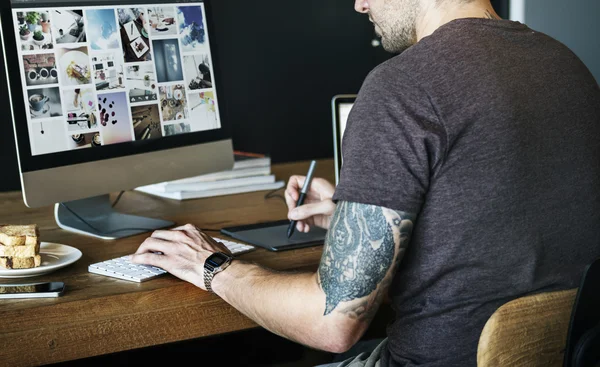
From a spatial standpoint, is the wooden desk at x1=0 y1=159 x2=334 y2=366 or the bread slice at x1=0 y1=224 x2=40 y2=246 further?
the bread slice at x1=0 y1=224 x2=40 y2=246

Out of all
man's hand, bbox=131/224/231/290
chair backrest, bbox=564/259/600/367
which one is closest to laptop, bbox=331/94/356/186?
man's hand, bbox=131/224/231/290

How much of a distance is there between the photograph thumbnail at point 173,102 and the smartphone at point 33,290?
57 cm

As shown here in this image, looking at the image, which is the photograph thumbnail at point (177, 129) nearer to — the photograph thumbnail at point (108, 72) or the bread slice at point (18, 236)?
the photograph thumbnail at point (108, 72)

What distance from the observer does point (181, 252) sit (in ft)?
4.53

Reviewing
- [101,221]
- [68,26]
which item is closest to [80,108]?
[68,26]

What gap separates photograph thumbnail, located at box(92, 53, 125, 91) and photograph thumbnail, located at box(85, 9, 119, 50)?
2 centimetres

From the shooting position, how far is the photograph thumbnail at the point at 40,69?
1501 millimetres

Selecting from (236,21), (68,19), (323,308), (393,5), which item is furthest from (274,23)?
(323,308)

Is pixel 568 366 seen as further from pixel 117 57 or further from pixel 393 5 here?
pixel 117 57

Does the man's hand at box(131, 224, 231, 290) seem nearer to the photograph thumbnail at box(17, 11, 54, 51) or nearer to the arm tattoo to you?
the arm tattoo

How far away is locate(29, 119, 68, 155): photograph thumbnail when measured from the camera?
149cm

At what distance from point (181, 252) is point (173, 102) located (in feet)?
1.58

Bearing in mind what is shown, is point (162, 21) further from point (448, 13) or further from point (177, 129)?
point (448, 13)

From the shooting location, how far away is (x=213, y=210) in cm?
190
